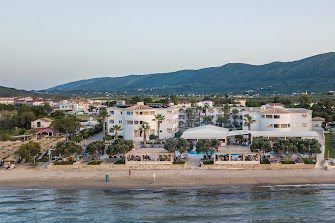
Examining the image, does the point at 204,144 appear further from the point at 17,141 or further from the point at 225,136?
the point at 17,141

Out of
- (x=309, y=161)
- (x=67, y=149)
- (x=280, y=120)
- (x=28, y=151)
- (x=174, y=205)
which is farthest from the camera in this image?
(x=280, y=120)

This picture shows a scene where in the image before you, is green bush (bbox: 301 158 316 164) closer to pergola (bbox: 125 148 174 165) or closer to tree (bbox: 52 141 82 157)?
pergola (bbox: 125 148 174 165)

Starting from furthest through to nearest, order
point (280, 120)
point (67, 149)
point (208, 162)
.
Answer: point (280, 120) < point (67, 149) < point (208, 162)

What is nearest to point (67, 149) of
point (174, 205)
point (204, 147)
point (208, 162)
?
point (204, 147)

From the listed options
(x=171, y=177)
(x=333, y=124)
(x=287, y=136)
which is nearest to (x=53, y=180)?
(x=171, y=177)

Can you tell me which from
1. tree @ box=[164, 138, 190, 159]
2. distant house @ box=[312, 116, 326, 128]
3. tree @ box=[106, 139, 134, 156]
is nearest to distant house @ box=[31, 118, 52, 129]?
tree @ box=[106, 139, 134, 156]

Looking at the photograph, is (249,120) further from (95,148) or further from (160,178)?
(160,178)

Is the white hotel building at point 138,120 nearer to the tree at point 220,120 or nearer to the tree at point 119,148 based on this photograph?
the tree at point 220,120
